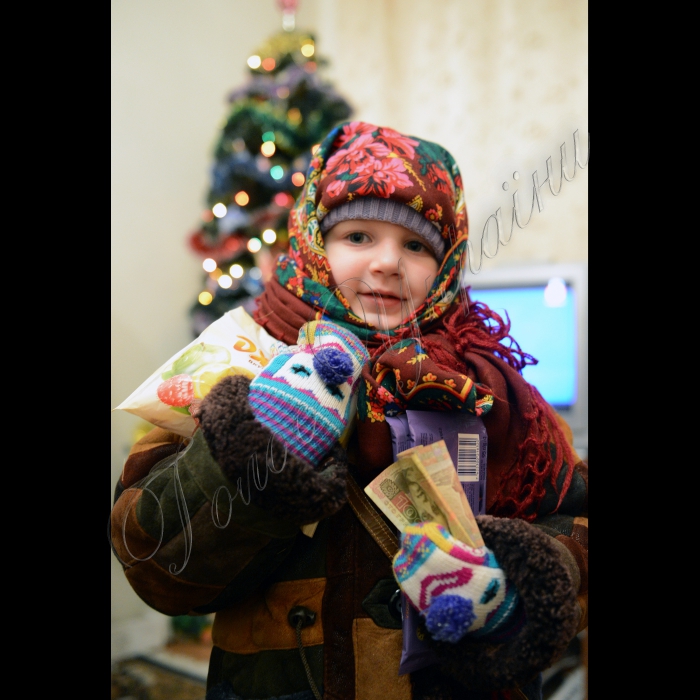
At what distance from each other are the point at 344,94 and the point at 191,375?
1696 millimetres

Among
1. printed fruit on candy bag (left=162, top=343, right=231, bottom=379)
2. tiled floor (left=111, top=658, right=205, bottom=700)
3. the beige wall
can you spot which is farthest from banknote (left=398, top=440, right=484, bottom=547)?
tiled floor (left=111, top=658, right=205, bottom=700)

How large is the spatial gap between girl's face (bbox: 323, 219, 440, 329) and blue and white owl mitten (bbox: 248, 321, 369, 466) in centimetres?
14

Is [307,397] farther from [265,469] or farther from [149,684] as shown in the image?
[149,684]

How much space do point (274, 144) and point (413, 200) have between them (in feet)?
4.16

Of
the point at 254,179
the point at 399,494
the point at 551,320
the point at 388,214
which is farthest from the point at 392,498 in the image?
the point at 254,179

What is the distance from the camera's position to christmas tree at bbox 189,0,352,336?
177cm

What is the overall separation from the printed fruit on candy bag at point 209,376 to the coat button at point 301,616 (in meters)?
0.27

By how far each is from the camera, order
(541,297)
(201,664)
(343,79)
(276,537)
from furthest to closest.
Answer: (343,79), (541,297), (201,664), (276,537)

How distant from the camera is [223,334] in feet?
2.25

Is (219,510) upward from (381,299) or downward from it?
downward

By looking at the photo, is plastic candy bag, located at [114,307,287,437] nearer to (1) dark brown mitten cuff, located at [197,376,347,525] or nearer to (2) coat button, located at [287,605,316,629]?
(1) dark brown mitten cuff, located at [197,376,347,525]

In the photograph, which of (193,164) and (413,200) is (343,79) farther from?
(413,200)

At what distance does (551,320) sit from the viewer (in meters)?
1.21

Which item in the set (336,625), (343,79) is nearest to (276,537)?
(336,625)
